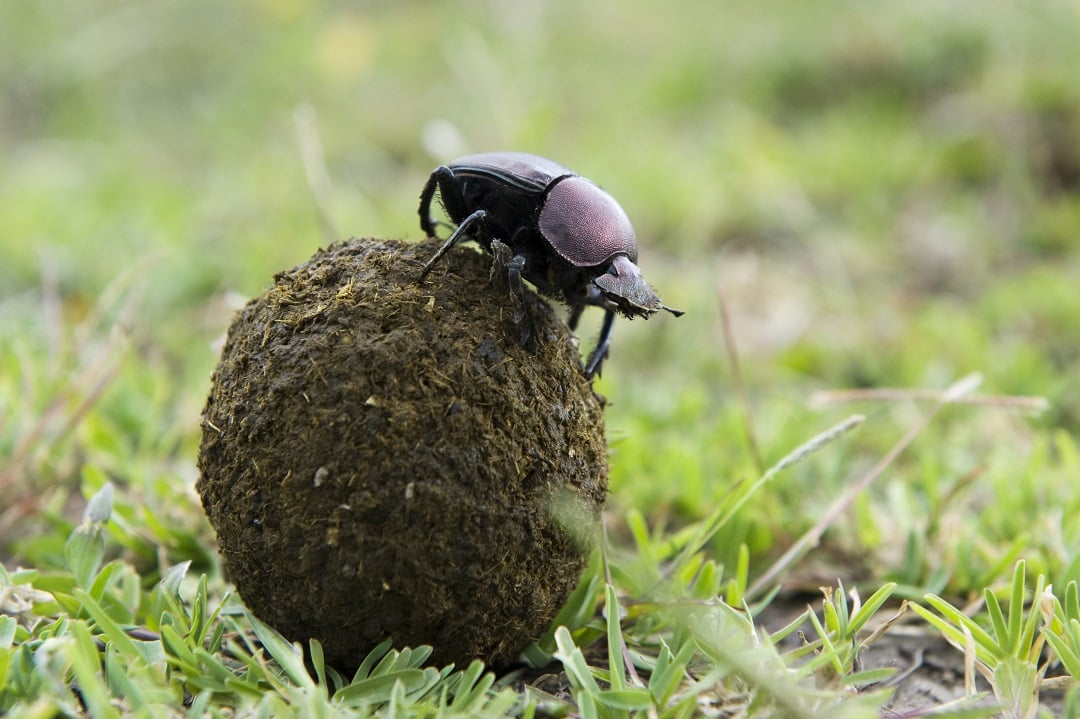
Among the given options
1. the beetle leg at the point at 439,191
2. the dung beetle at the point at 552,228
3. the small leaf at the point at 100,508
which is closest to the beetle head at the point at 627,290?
the dung beetle at the point at 552,228

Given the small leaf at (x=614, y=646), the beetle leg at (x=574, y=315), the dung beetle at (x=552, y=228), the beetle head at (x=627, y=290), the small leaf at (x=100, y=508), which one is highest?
the dung beetle at (x=552, y=228)

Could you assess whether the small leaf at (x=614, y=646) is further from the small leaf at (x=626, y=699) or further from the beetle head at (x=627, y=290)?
the beetle head at (x=627, y=290)

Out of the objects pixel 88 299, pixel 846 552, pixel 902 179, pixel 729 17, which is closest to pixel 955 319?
pixel 902 179

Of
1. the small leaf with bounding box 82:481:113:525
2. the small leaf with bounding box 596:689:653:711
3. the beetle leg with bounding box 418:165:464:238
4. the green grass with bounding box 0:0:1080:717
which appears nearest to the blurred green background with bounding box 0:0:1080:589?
the green grass with bounding box 0:0:1080:717

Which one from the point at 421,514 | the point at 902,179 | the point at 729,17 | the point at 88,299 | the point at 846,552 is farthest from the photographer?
the point at 729,17

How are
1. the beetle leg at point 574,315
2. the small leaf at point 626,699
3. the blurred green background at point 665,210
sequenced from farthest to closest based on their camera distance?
the blurred green background at point 665,210, the beetle leg at point 574,315, the small leaf at point 626,699

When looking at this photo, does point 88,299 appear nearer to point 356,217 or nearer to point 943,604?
point 356,217
